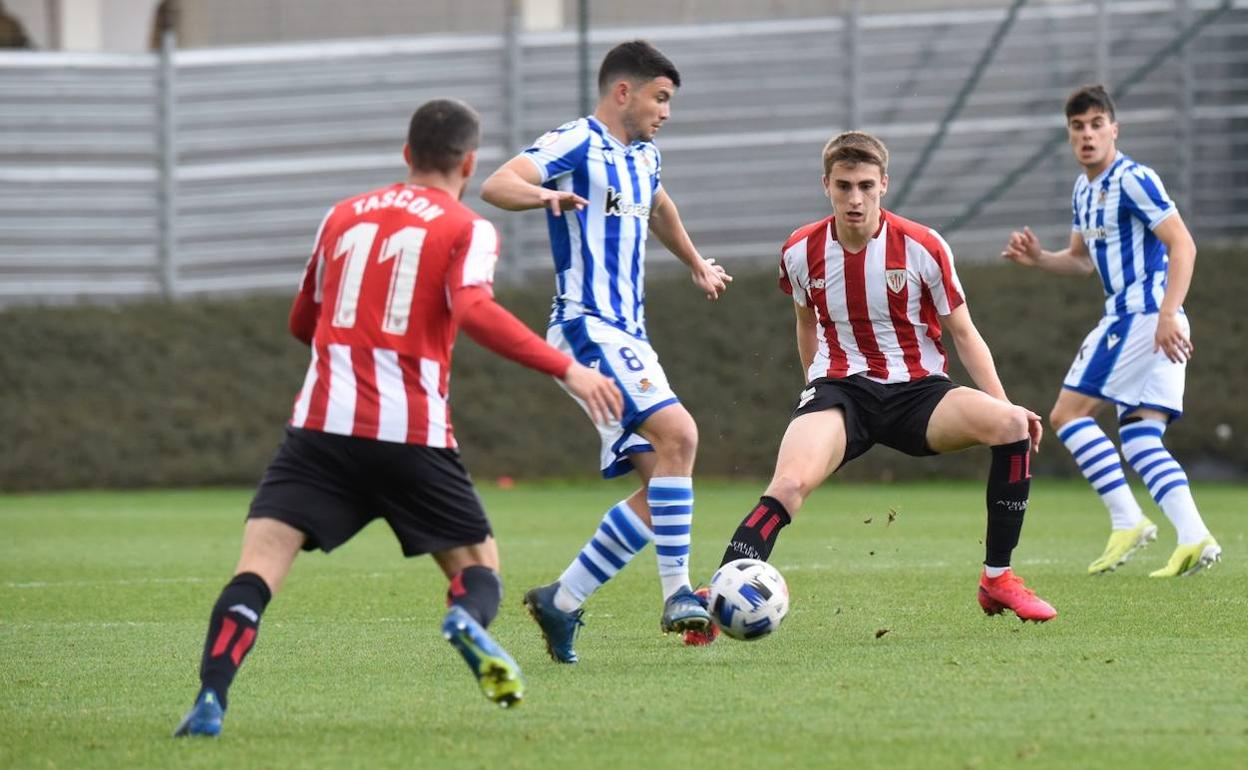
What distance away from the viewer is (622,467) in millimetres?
6422

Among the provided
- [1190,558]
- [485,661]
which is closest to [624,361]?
[485,661]

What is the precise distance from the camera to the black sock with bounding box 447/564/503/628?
462 cm

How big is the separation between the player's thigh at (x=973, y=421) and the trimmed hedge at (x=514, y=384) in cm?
1076

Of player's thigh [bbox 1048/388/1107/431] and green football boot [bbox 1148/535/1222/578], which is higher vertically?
player's thigh [bbox 1048/388/1107/431]

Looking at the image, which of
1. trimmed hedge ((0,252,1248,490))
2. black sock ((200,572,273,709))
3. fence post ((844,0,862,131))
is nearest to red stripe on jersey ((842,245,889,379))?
black sock ((200,572,273,709))

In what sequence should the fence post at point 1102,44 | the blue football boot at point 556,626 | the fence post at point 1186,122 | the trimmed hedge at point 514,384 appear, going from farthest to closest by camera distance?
1. the fence post at point 1102,44
2. the fence post at point 1186,122
3. the trimmed hedge at point 514,384
4. the blue football boot at point 556,626

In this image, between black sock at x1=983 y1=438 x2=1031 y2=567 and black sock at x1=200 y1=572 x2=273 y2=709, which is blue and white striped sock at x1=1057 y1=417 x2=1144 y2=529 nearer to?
black sock at x1=983 y1=438 x2=1031 y2=567

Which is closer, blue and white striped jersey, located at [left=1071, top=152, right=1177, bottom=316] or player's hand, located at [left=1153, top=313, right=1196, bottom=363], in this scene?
player's hand, located at [left=1153, top=313, right=1196, bottom=363]

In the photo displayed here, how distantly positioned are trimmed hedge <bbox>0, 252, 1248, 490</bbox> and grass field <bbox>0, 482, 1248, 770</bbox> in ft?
24.0

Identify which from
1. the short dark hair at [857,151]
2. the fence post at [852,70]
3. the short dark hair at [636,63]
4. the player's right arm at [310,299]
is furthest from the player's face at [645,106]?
the fence post at [852,70]

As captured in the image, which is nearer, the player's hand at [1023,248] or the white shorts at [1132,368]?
the player's hand at [1023,248]

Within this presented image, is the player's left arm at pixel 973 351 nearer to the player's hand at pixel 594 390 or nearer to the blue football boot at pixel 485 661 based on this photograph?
the player's hand at pixel 594 390

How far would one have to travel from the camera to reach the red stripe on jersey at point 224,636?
4.52 metres

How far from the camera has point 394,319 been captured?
4.71 m
